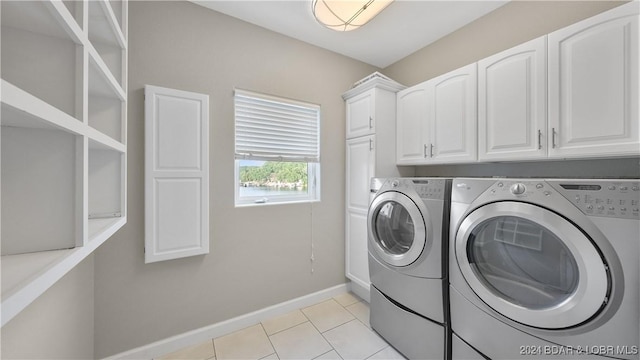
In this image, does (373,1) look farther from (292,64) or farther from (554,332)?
(554,332)

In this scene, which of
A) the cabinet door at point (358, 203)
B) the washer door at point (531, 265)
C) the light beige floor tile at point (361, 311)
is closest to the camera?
the washer door at point (531, 265)

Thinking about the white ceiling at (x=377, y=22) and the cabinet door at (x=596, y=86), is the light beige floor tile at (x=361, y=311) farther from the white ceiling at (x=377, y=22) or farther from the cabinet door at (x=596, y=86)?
the white ceiling at (x=377, y=22)

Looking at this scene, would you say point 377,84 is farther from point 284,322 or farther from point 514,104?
point 284,322

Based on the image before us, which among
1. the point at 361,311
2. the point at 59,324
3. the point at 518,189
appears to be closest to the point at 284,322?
the point at 361,311

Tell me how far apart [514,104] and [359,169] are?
47.5 inches

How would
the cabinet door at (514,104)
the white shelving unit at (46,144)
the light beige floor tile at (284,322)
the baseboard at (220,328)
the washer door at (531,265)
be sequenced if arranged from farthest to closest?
the light beige floor tile at (284,322) < the baseboard at (220,328) < the cabinet door at (514,104) < the washer door at (531,265) < the white shelving unit at (46,144)

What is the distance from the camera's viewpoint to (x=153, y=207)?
1.50 metres

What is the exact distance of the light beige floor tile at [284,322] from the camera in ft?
6.11

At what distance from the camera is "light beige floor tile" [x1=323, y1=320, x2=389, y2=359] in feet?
5.32

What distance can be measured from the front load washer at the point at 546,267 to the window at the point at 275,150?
1.33 metres

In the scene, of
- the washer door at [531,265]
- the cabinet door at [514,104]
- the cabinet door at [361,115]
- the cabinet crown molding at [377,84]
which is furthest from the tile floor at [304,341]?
the cabinet crown molding at [377,84]

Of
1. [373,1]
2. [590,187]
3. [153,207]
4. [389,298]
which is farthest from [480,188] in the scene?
[153,207]

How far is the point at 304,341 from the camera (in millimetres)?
1729

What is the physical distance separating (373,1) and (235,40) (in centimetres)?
114
